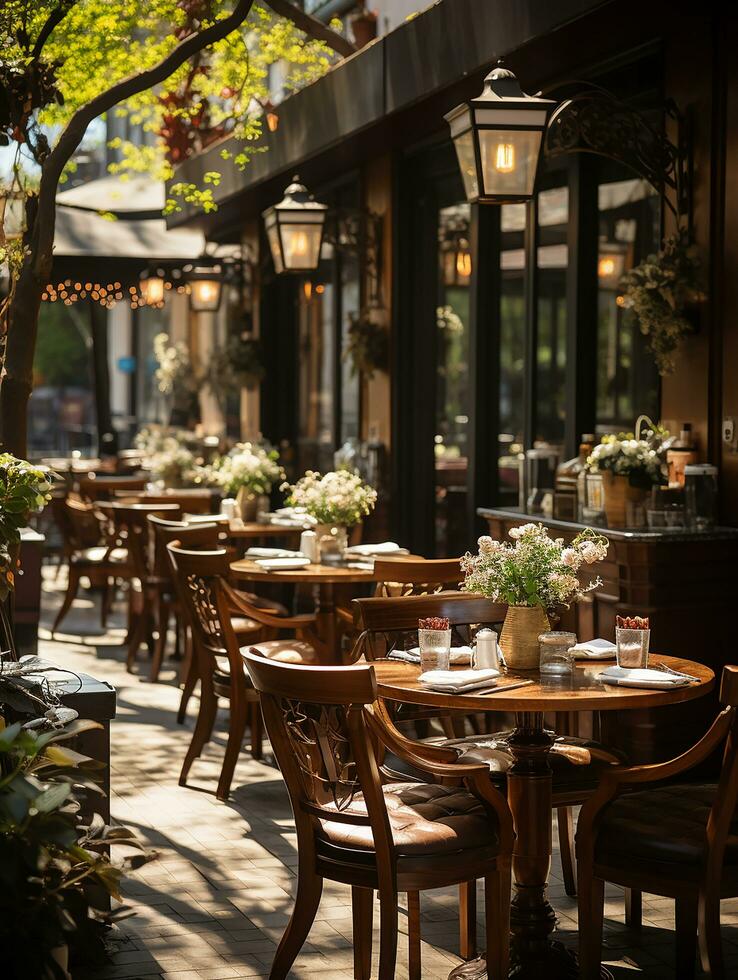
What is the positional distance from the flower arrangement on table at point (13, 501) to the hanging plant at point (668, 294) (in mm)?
3077

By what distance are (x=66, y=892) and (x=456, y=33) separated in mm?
4879

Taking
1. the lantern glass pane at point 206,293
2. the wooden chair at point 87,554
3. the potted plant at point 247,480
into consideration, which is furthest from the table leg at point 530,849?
the lantern glass pane at point 206,293

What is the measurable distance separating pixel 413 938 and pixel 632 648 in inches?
40.4

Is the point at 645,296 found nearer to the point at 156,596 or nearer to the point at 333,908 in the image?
the point at 333,908

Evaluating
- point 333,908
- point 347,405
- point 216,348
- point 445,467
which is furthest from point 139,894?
point 216,348

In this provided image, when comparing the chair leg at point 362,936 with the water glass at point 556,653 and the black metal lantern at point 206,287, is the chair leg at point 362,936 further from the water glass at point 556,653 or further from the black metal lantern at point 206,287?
the black metal lantern at point 206,287

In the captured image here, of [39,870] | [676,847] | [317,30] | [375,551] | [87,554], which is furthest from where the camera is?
[87,554]

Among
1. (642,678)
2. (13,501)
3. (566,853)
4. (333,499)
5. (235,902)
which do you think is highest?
(13,501)

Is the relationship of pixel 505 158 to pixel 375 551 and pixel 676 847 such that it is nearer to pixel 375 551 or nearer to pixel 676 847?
pixel 375 551

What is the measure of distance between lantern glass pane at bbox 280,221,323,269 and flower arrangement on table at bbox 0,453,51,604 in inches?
182

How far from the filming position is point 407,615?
4.66m

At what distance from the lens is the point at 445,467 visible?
9648mm

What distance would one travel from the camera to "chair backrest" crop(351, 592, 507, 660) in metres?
4.61

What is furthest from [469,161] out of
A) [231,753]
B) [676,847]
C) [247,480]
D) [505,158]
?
[247,480]
